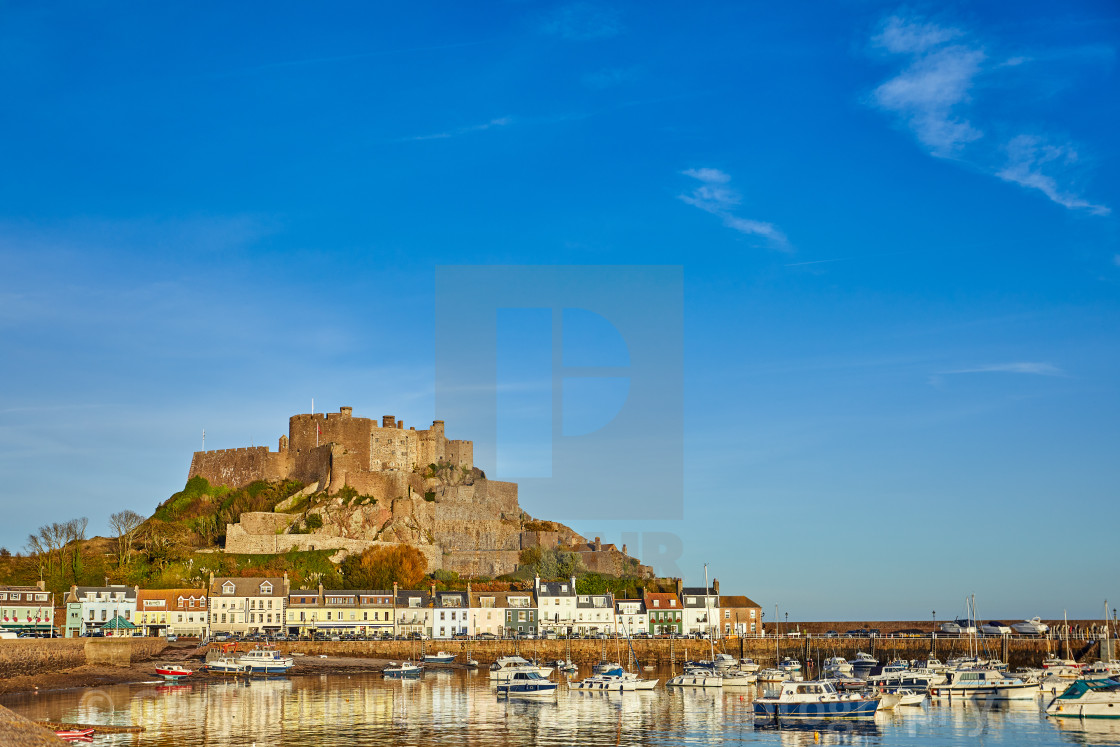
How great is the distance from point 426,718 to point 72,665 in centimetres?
2401

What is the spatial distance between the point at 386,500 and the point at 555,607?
1742cm

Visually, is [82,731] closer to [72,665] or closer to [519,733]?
[519,733]

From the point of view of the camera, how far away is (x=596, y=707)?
44.3 m

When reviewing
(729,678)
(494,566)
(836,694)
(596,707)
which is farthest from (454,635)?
(836,694)

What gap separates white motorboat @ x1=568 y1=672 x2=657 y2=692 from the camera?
1973 inches

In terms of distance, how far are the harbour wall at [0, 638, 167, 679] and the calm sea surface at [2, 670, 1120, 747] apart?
14.4 ft

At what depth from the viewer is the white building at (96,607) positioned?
2628 inches

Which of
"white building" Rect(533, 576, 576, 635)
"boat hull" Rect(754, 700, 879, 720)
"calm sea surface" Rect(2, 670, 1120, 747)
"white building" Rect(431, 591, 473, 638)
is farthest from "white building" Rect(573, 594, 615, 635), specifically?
"boat hull" Rect(754, 700, 879, 720)

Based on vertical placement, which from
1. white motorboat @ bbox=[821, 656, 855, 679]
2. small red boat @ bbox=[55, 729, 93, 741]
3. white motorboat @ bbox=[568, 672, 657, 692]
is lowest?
white motorboat @ bbox=[821, 656, 855, 679]

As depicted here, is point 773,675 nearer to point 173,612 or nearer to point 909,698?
point 909,698

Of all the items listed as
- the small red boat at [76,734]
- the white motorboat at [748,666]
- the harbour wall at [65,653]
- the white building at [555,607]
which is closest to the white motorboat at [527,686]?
the white motorboat at [748,666]

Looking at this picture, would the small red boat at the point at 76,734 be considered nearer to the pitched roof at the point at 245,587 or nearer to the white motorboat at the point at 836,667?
the white motorboat at the point at 836,667

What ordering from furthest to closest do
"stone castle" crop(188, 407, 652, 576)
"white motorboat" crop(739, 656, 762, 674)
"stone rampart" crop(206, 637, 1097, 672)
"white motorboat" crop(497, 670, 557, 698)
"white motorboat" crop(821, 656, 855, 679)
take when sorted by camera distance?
"stone castle" crop(188, 407, 652, 576) → "stone rampart" crop(206, 637, 1097, 672) → "white motorboat" crop(739, 656, 762, 674) → "white motorboat" crop(821, 656, 855, 679) → "white motorboat" crop(497, 670, 557, 698)

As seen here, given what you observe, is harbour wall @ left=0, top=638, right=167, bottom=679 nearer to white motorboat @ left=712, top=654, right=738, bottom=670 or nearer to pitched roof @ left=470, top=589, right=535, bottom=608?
pitched roof @ left=470, top=589, right=535, bottom=608
